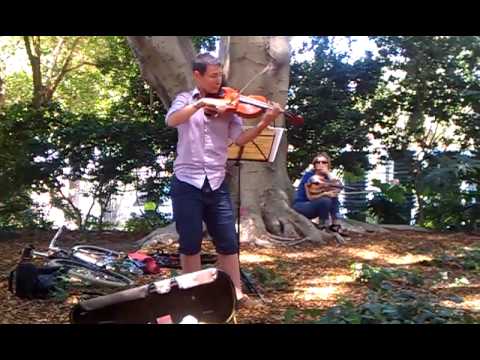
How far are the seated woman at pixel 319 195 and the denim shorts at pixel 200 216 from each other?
318 cm

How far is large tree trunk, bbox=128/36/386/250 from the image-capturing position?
247 inches

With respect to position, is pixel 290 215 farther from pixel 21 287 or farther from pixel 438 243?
pixel 21 287

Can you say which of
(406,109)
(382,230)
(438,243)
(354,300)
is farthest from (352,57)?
(354,300)

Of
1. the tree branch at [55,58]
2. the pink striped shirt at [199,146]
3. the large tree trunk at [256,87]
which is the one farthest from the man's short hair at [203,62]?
the tree branch at [55,58]

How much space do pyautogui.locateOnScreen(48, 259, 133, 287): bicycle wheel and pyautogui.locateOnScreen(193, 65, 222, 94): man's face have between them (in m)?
1.63

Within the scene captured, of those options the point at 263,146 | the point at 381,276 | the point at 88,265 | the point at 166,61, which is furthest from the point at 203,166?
the point at 166,61

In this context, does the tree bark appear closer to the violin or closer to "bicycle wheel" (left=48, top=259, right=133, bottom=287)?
"bicycle wheel" (left=48, top=259, right=133, bottom=287)

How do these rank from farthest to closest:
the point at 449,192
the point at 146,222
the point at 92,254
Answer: the point at 146,222, the point at 449,192, the point at 92,254

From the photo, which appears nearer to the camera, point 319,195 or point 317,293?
point 317,293

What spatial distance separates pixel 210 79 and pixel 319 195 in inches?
139

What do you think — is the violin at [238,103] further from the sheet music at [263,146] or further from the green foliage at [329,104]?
the green foliage at [329,104]

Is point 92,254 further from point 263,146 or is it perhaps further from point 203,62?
point 203,62

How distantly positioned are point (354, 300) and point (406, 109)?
613 centimetres

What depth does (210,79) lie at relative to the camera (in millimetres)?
3418
